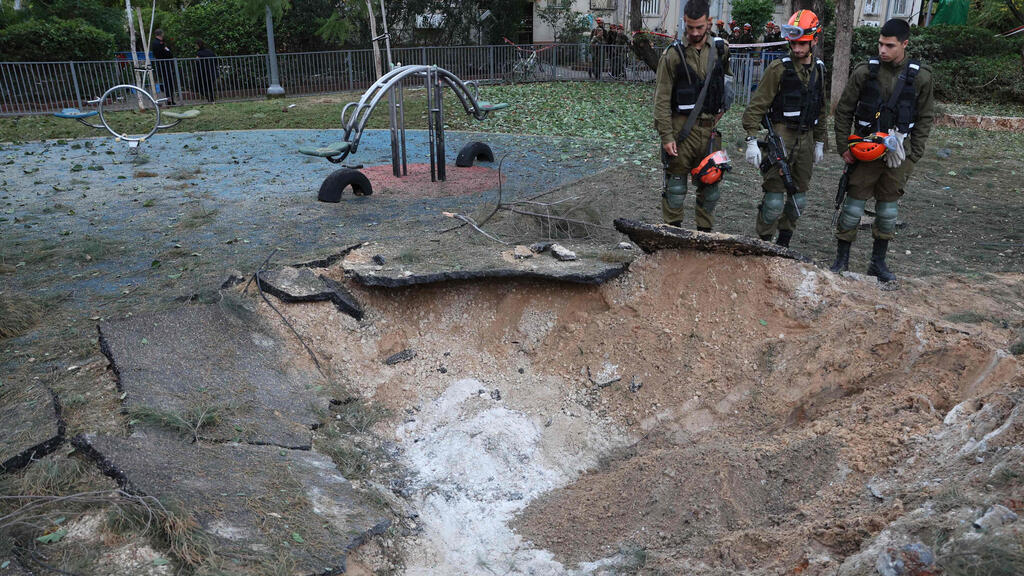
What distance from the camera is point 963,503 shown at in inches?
85.0

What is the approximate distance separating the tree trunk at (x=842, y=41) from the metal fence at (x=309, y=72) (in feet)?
8.74

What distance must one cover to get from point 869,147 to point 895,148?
6.0 inches

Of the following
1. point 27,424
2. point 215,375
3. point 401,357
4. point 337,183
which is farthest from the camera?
point 337,183

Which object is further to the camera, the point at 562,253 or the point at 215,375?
the point at 562,253

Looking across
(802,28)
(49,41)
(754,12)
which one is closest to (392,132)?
(802,28)

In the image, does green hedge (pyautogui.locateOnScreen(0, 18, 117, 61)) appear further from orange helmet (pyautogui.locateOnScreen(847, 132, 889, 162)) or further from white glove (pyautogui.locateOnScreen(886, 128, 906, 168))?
white glove (pyautogui.locateOnScreen(886, 128, 906, 168))

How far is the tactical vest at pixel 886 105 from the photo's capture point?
469 cm

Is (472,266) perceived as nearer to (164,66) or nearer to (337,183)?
(337,183)

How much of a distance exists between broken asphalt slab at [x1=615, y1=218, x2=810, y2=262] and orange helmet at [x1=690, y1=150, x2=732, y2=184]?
3.50 feet

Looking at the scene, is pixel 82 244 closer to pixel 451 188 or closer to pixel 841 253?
pixel 451 188

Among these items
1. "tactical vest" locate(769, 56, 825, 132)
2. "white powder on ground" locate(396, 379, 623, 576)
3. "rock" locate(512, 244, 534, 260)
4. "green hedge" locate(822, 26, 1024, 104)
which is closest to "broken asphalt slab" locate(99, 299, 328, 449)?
"white powder on ground" locate(396, 379, 623, 576)

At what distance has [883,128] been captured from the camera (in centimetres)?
479

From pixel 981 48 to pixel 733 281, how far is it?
59.4 ft

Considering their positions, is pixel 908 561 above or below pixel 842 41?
below
